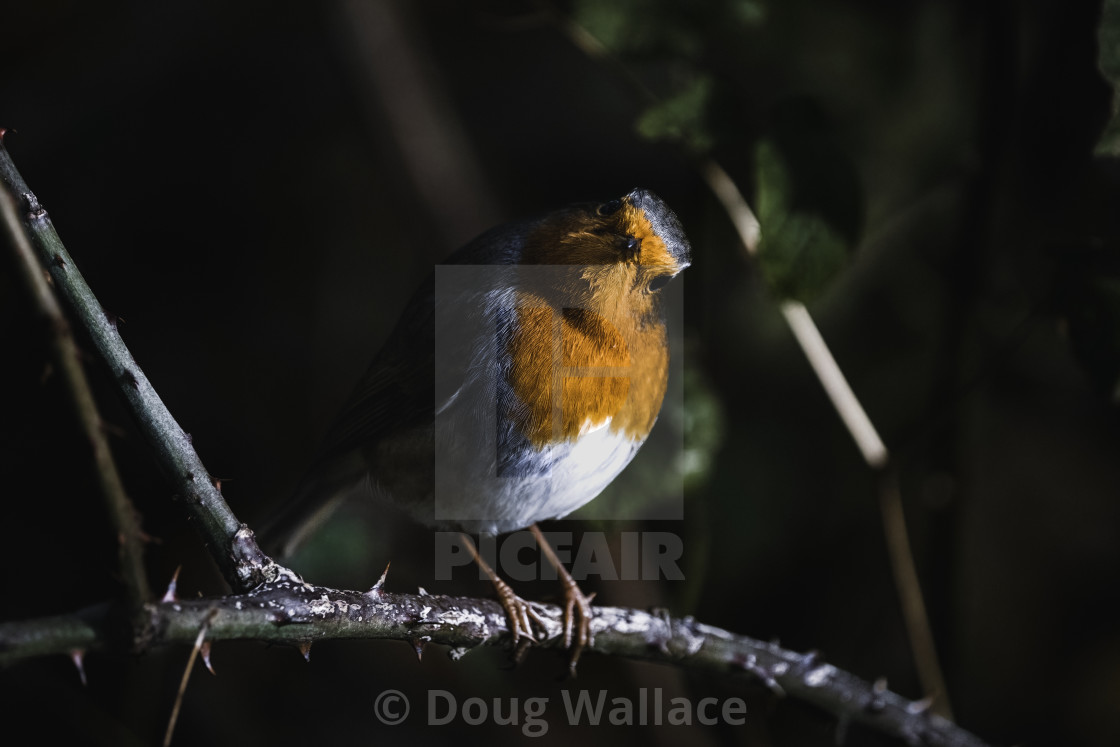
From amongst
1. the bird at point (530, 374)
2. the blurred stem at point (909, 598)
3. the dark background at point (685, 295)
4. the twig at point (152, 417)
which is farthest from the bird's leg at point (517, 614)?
the blurred stem at point (909, 598)

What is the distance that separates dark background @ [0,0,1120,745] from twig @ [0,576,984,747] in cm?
8

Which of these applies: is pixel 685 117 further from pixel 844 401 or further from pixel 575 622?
pixel 575 622

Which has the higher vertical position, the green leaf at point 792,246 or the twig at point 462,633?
the green leaf at point 792,246

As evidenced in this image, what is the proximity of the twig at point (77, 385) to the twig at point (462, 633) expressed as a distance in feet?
0.37

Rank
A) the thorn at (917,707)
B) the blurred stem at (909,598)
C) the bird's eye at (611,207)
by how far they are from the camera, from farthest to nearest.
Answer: the blurred stem at (909,598) < the thorn at (917,707) < the bird's eye at (611,207)

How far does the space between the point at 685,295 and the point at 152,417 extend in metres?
1.99

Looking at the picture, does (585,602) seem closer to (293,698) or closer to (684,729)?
(684,729)

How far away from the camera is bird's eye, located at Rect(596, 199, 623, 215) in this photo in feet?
4.62

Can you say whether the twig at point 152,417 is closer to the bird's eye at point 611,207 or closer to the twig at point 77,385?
the twig at point 77,385

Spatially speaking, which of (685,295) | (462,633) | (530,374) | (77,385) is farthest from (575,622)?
(685,295)

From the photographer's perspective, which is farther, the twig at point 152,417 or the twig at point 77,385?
the twig at point 152,417

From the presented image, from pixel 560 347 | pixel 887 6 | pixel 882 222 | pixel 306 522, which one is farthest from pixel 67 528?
pixel 887 6

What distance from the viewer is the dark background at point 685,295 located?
2.19 m

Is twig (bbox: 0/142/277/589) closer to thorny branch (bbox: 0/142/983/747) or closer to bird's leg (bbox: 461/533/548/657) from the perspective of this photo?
thorny branch (bbox: 0/142/983/747)
